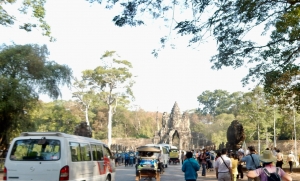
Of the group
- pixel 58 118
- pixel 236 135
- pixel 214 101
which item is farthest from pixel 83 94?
pixel 214 101

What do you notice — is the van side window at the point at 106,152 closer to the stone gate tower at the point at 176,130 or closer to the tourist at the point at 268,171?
the tourist at the point at 268,171

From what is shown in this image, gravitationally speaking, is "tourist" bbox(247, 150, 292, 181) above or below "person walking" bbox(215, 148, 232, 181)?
above

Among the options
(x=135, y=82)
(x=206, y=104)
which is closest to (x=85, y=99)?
(x=135, y=82)

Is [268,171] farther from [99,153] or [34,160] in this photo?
[99,153]

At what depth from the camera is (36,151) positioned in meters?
9.24

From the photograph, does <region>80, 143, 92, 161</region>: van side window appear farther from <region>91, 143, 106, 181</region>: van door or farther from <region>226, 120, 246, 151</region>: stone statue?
<region>226, 120, 246, 151</region>: stone statue

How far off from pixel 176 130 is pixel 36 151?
151 ft

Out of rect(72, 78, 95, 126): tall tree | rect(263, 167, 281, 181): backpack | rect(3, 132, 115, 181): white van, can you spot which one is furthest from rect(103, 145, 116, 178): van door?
rect(72, 78, 95, 126): tall tree

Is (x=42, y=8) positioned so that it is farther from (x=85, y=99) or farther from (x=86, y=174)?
(x=85, y=99)

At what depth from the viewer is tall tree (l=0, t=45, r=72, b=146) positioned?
22.0 m

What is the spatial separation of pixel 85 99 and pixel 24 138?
135ft

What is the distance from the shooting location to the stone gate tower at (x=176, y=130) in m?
54.3

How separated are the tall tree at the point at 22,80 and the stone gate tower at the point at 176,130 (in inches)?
1192

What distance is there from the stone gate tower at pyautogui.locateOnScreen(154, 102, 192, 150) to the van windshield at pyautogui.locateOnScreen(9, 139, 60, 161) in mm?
45062
